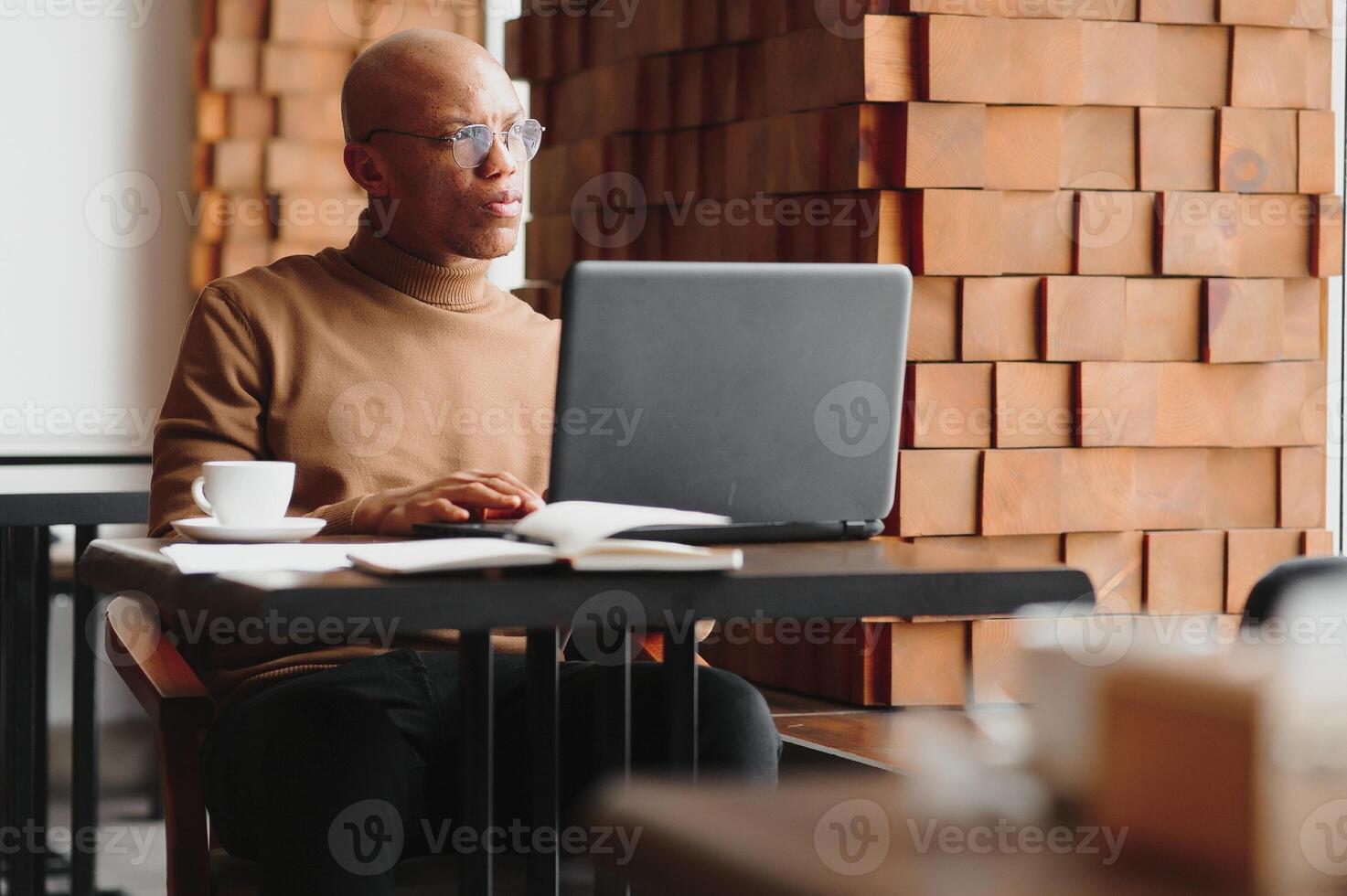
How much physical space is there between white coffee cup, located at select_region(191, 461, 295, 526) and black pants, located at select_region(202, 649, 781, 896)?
17 centimetres

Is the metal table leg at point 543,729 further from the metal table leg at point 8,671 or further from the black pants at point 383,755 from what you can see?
the metal table leg at point 8,671

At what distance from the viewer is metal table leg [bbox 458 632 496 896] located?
148 cm

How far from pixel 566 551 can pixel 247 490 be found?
0.44 meters

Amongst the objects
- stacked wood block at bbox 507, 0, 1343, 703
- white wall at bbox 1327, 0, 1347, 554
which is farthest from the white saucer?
white wall at bbox 1327, 0, 1347, 554

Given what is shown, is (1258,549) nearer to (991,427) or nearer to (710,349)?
(991,427)

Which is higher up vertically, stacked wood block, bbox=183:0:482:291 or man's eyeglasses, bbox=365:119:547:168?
stacked wood block, bbox=183:0:482:291

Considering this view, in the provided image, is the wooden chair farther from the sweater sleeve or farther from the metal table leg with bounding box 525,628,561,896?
the sweater sleeve

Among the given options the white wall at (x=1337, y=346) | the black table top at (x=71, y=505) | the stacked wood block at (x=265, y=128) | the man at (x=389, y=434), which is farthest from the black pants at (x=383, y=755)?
the stacked wood block at (x=265, y=128)

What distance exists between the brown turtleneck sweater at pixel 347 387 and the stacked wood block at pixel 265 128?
2982 millimetres

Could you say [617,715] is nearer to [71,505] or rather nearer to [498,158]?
[498,158]

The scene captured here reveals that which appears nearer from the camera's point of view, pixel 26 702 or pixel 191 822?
pixel 191 822

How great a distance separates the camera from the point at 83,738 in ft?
9.68

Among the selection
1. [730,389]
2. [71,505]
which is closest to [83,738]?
[71,505]

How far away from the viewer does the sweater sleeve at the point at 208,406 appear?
1.97 metres
